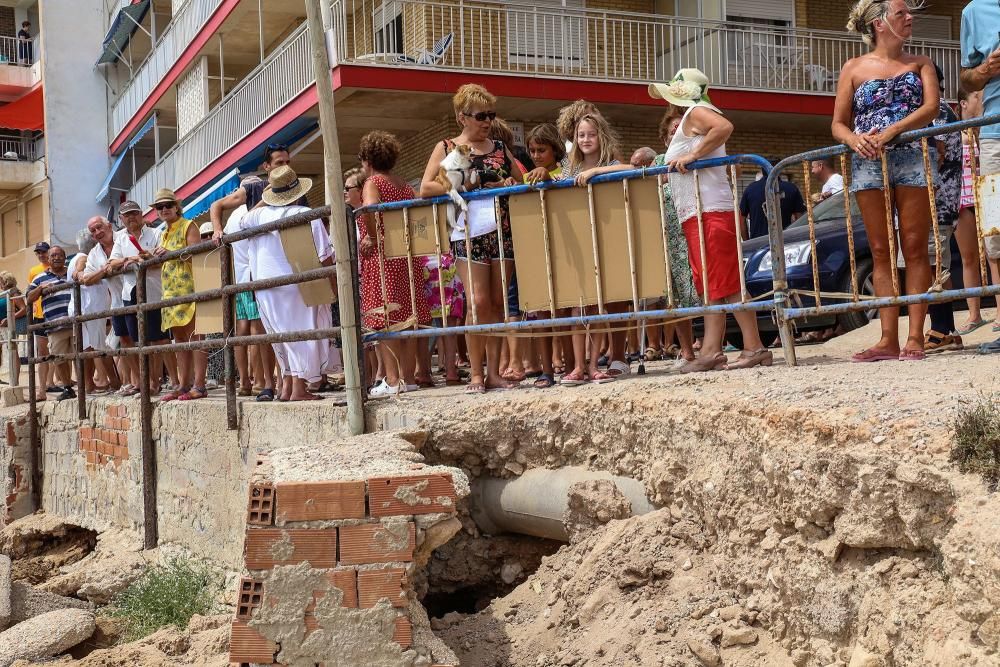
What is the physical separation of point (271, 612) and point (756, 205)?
231 inches

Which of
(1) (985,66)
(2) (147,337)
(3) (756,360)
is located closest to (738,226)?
(3) (756,360)

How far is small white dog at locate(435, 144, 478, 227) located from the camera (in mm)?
5959

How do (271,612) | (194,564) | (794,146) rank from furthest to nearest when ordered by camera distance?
(794,146) → (194,564) → (271,612)

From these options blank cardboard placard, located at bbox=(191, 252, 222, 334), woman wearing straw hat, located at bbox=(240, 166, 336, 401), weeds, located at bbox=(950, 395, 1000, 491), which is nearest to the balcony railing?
blank cardboard placard, located at bbox=(191, 252, 222, 334)

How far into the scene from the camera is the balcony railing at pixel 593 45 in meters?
15.1

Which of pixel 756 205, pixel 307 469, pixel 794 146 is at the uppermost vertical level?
pixel 794 146

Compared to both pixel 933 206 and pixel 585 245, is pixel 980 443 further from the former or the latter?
A: pixel 585 245

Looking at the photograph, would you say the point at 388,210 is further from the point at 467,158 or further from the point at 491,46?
the point at 491,46

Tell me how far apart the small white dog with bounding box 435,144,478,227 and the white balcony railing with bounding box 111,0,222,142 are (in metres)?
16.2

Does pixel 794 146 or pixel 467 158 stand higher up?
pixel 794 146

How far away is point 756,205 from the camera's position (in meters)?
8.55

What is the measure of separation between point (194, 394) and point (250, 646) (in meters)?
4.49

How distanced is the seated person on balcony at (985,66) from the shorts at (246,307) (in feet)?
14.4

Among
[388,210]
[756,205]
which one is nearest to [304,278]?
[388,210]
